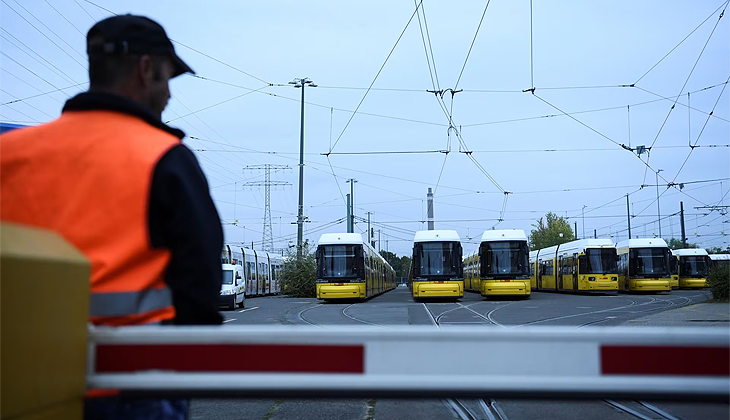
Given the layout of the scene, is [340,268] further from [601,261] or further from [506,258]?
[601,261]

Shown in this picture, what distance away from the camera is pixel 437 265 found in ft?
96.5

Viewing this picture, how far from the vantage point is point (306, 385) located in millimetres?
1546

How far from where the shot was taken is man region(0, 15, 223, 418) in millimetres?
1741

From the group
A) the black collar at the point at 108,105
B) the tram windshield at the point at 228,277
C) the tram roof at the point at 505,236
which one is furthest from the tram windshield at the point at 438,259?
the black collar at the point at 108,105

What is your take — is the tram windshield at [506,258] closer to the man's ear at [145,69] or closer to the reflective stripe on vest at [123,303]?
the man's ear at [145,69]

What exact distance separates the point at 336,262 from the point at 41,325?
29.5 m

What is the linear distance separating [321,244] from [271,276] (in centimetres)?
2407

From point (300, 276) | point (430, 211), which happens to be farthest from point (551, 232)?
point (300, 276)

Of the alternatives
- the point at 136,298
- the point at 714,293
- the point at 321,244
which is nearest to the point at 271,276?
the point at 321,244

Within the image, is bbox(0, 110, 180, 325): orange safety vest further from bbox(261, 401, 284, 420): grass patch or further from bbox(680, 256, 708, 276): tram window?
bbox(680, 256, 708, 276): tram window

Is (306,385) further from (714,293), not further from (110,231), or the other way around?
(714,293)

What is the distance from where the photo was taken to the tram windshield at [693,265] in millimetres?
45653

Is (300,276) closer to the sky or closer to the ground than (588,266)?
closer to the ground

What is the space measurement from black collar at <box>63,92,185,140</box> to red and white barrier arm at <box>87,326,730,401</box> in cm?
69
